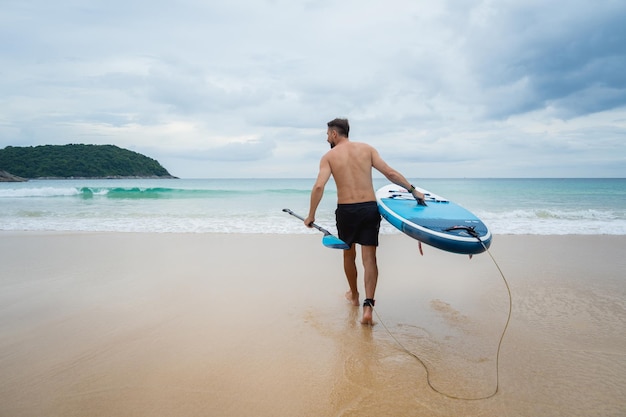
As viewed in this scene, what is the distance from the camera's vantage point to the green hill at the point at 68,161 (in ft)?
184

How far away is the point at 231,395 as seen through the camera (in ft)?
7.30

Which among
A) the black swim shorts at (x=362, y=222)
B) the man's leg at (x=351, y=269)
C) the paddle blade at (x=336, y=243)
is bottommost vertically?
the man's leg at (x=351, y=269)

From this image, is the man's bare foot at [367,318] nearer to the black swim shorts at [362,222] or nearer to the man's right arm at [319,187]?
the black swim shorts at [362,222]

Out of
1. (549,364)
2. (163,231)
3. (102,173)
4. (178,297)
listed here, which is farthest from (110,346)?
(102,173)

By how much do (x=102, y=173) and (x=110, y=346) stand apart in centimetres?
6340

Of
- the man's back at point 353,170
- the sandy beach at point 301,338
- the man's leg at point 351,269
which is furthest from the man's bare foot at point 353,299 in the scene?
the man's back at point 353,170

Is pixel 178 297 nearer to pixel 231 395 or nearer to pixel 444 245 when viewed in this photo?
pixel 231 395

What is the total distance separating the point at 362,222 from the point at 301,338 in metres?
1.15

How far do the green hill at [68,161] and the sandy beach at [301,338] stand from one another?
59.9 meters

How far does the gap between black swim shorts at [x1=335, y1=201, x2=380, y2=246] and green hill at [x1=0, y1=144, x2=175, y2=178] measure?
206 feet

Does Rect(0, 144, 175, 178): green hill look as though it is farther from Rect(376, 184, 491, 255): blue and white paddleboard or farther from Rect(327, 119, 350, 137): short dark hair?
Rect(376, 184, 491, 255): blue and white paddleboard

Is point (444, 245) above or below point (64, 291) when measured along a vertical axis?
above

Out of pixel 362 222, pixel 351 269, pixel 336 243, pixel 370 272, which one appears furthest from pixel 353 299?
pixel 362 222

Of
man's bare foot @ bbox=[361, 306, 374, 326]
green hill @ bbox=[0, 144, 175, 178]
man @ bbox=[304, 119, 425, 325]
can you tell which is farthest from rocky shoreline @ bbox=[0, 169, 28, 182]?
man's bare foot @ bbox=[361, 306, 374, 326]
